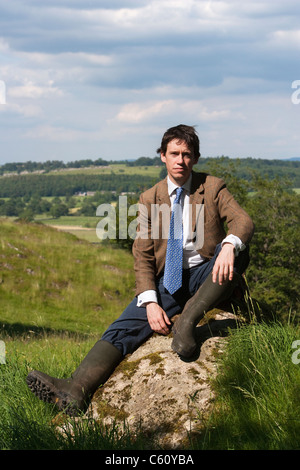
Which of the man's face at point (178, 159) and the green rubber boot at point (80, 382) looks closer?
the green rubber boot at point (80, 382)

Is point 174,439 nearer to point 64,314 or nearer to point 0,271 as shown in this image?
point 64,314

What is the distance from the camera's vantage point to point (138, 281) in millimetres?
5426

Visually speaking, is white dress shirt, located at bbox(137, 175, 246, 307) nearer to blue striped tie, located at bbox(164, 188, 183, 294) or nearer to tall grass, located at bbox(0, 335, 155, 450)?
blue striped tie, located at bbox(164, 188, 183, 294)

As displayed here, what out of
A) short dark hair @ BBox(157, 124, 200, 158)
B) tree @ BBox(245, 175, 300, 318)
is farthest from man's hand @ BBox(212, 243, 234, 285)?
tree @ BBox(245, 175, 300, 318)

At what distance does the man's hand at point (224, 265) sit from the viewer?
476 centimetres

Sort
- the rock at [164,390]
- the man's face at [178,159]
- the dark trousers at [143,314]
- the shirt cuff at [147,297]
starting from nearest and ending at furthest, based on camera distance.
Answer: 1. the rock at [164,390]
2. the man's face at [178,159]
3. the shirt cuff at [147,297]
4. the dark trousers at [143,314]

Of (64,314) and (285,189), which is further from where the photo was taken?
(285,189)

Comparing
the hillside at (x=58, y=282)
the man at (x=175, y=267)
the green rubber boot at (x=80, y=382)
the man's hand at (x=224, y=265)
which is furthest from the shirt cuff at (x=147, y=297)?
the hillside at (x=58, y=282)

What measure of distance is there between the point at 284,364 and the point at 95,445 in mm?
1667

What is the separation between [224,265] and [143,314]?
44.7 inches

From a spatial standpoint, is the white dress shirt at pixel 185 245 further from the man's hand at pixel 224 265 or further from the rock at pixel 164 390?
the man's hand at pixel 224 265

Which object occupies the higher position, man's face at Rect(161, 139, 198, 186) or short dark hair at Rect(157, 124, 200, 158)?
short dark hair at Rect(157, 124, 200, 158)

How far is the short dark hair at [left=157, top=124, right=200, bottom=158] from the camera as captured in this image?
204 inches
